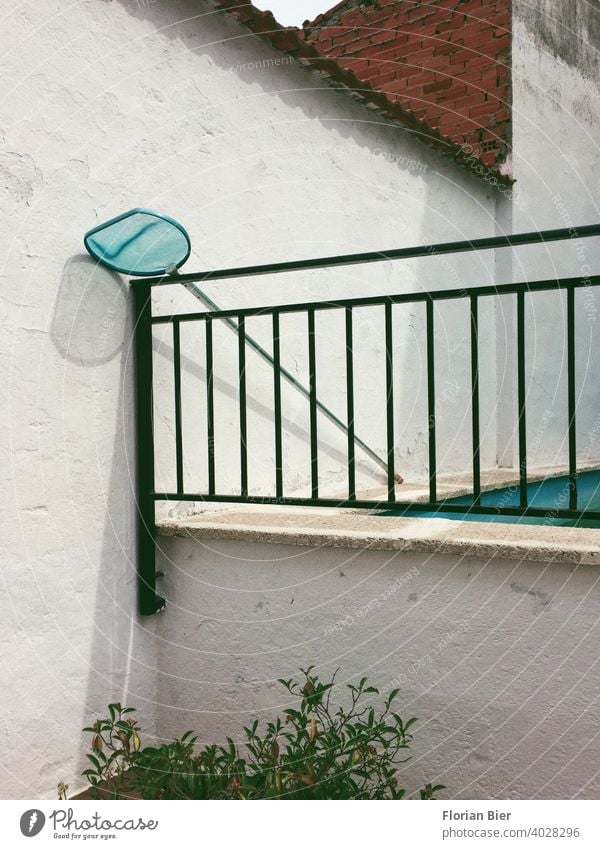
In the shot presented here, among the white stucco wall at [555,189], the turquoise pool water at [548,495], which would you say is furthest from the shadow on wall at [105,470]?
the white stucco wall at [555,189]

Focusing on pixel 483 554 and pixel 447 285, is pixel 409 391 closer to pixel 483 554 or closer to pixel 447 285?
pixel 447 285

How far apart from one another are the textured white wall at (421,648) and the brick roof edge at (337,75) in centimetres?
229

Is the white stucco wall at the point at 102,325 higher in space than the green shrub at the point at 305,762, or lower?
higher

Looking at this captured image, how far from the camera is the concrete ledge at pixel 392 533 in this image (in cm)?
222

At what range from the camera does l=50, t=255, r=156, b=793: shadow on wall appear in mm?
2742

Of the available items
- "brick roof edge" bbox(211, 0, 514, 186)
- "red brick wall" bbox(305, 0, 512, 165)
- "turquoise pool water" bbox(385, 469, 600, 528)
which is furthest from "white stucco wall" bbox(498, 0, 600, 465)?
"brick roof edge" bbox(211, 0, 514, 186)

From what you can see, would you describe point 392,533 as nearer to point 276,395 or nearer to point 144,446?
point 276,395

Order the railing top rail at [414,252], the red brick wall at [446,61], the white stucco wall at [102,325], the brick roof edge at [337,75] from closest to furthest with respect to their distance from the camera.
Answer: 1. the railing top rail at [414,252]
2. the white stucco wall at [102,325]
3. the brick roof edge at [337,75]
4. the red brick wall at [446,61]

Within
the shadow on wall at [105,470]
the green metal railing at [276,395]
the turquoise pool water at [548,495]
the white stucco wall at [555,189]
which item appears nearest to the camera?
the green metal railing at [276,395]

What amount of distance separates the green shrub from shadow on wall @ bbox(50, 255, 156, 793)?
0.91ft

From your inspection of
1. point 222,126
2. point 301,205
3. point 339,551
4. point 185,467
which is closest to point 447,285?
point 301,205

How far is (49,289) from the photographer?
8.70ft

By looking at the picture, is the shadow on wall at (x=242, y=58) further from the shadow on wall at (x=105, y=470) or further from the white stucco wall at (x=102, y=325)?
the shadow on wall at (x=105, y=470)

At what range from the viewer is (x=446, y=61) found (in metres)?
6.06
